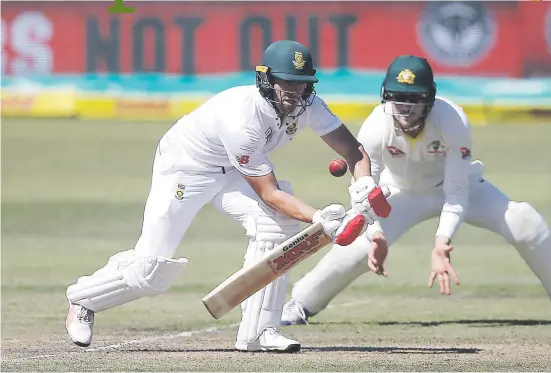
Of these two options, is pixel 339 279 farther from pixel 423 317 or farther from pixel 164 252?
pixel 164 252

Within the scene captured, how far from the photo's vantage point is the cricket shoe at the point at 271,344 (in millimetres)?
6164

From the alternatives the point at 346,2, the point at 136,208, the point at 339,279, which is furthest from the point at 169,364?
the point at 346,2

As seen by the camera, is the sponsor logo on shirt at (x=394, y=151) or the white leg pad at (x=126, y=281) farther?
the sponsor logo on shirt at (x=394, y=151)

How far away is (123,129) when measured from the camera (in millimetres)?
21172

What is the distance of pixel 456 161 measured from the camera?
270 inches

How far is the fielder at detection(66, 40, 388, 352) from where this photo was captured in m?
6.06

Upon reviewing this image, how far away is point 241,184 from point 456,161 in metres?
1.28

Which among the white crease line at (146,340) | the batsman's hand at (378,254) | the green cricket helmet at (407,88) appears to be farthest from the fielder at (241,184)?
the green cricket helmet at (407,88)

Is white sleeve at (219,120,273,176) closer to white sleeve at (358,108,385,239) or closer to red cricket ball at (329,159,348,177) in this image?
red cricket ball at (329,159,348,177)

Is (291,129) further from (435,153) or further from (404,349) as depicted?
(404,349)

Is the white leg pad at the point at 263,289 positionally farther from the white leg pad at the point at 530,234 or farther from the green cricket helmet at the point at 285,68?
the white leg pad at the point at 530,234

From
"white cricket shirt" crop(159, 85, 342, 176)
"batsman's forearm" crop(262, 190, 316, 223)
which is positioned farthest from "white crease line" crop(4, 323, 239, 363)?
"batsman's forearm" crop(262, 190, 316, 223)

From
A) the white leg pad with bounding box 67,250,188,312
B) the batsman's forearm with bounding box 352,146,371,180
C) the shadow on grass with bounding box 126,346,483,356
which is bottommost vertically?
the shadow on grass with bounding box 126,346,483,356

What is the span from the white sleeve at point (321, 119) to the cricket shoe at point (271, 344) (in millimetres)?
1039
